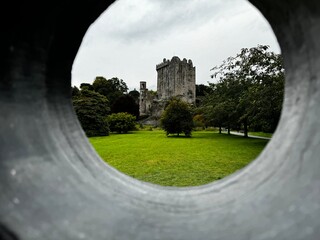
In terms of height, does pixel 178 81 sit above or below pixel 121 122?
above

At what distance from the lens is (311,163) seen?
1.67 m

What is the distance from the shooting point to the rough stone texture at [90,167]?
66.5 inches

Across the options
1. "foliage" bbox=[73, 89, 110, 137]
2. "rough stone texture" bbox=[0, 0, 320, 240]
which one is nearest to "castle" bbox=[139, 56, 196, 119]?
"foliage" bbox=[73, 89, 110, 137]

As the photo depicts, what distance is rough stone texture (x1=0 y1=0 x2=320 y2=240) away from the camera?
1688mm

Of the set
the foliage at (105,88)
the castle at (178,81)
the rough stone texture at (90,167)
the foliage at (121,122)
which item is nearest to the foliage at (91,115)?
the foliage at (121,122)

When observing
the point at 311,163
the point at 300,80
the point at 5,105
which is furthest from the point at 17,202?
the point at 300,80

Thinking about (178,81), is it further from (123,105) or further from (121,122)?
(121,122)

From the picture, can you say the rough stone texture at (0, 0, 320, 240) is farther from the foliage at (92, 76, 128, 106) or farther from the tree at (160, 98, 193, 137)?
the foliage at (92, 76, 128, 106)

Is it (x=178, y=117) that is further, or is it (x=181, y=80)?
(x=181, y=80)

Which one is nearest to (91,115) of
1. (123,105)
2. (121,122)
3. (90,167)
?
(121,122)

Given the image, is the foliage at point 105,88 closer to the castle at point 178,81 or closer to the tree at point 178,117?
the castle at point 178,81

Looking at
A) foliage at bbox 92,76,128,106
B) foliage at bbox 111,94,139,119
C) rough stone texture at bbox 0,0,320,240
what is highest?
foliage at bbox 92,76,128,106

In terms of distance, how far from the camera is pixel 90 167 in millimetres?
2408

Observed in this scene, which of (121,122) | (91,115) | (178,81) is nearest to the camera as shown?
(91,115)
